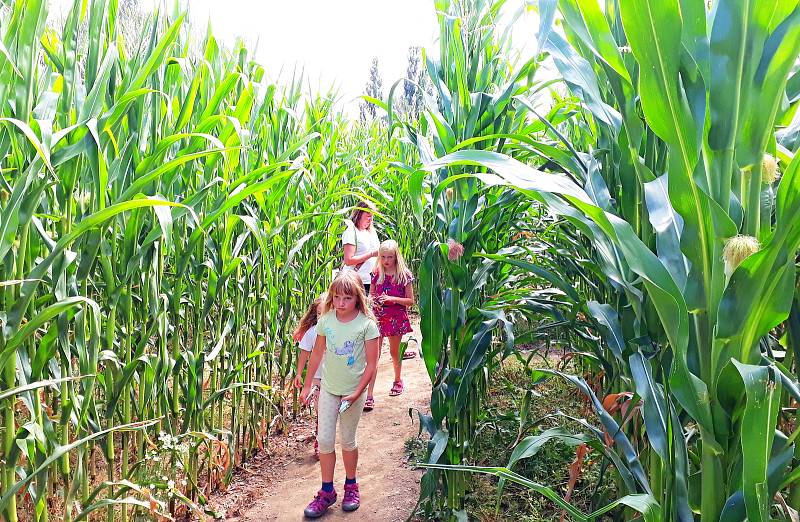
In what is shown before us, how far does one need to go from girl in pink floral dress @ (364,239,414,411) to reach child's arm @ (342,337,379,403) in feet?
3.84

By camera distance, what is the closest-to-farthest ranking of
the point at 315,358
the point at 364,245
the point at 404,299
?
the point at 315,358 → the point at 404,299 → the point at 364,245

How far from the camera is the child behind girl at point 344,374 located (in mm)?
2783

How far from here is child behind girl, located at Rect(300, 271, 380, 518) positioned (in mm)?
2783

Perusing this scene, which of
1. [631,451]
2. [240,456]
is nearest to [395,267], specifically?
[240,456]

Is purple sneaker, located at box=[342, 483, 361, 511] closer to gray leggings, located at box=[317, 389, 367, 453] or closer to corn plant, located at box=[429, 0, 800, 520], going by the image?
gray leggings, located at box=[317, 389, 367, 453]

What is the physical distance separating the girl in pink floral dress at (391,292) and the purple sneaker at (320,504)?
1.20 metres

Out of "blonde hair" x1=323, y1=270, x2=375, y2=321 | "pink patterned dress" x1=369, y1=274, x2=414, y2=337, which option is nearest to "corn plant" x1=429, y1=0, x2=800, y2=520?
"blonde hair" x1=323, y1=270, x2=375, y2=321

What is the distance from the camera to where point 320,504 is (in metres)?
2.77

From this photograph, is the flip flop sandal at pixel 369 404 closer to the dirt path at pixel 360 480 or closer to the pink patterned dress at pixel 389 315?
the dirt path at pixel 360 480

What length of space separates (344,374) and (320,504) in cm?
59

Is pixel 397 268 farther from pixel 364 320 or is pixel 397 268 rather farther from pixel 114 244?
pixel 114 244

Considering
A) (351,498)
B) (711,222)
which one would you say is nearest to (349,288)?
(351,498)

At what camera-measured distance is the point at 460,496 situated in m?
2.37

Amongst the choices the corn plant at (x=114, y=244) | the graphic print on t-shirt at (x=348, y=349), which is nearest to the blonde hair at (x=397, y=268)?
the corn plant at (x=114, y=244)
